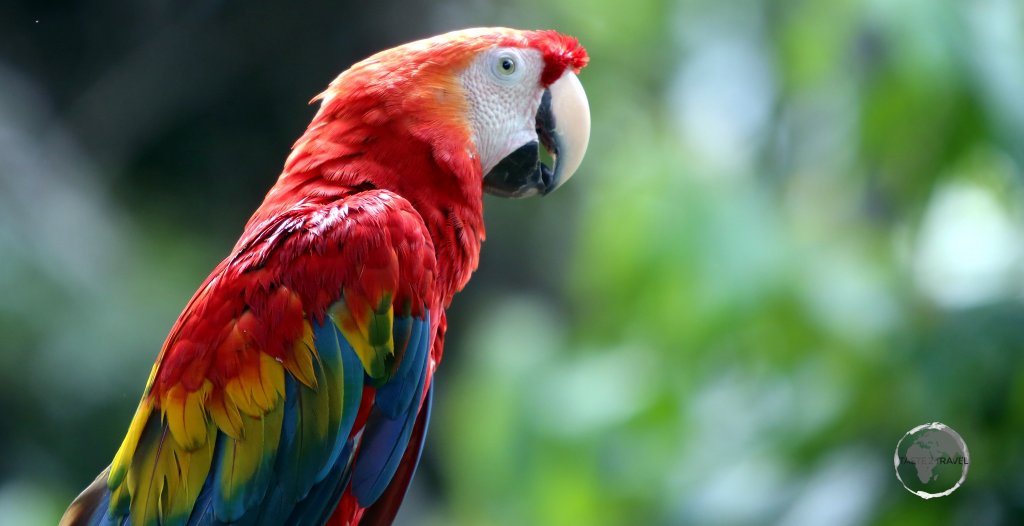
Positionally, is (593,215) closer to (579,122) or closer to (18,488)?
(579,122)

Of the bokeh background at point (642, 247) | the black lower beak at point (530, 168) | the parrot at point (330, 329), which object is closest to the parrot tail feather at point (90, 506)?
the parrot at point (330, 329)

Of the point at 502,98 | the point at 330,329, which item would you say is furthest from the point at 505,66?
the point at 330,329

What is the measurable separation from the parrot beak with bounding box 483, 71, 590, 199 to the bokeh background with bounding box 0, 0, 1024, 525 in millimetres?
498

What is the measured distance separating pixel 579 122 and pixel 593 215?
2.72 ft

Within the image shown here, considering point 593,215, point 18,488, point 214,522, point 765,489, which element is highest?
point 214,522

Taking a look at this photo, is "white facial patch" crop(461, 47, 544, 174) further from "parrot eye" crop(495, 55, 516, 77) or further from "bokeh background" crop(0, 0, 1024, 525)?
"bokeh background" crop(0, 0, 1024, 525)

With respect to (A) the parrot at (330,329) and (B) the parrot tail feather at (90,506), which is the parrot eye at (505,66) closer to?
(A) the parrot at (330,329)

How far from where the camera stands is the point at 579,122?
1.14 m

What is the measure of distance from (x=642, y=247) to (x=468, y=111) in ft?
2.13

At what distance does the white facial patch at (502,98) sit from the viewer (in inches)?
42.2

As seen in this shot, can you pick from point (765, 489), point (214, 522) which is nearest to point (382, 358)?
point (214, 522)

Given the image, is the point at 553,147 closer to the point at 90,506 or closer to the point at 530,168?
the point at 530,168

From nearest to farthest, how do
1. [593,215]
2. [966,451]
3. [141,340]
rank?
[966,451] → [593,215] → [141,340]

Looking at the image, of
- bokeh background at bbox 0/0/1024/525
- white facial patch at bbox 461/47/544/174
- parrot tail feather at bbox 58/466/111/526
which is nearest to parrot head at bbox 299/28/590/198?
white facial patch at bbox 461/47/544/174
